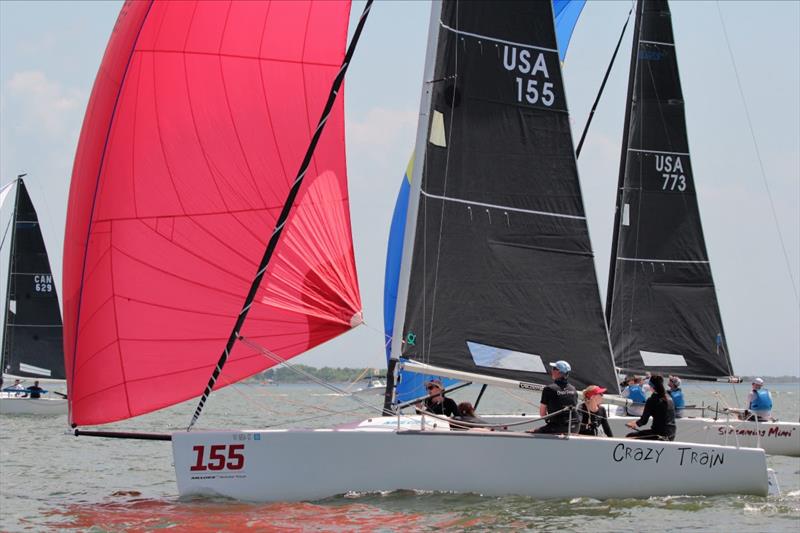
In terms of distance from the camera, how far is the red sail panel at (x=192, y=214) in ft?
42.0

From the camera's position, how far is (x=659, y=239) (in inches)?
915

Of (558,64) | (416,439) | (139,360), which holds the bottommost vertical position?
(416,439)

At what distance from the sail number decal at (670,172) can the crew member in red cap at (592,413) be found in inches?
426

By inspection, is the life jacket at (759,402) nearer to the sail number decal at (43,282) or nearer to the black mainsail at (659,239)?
the black mainsail at (659,239)

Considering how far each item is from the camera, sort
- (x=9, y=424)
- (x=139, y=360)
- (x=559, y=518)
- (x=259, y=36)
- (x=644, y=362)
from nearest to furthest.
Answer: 1. (x=559, y=518)
2. (x=139, y=360)
3. (x=259, y=36)
4. (x=644, y=362)
5. (x=9, y=424)

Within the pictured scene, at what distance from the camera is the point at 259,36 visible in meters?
13.6

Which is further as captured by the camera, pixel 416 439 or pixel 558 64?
pixel 558 64

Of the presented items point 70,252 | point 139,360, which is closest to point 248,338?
point 139,360

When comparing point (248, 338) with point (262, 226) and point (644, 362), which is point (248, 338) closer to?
point (262, 226)

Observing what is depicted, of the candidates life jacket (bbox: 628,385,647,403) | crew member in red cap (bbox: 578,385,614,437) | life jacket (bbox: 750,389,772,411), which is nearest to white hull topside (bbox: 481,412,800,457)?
life jacket (bbox: 750,389,772,411)

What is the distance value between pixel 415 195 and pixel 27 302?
28.0m

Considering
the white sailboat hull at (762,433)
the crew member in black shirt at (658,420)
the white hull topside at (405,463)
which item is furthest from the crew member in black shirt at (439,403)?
the white sailboat hull at (762,433)

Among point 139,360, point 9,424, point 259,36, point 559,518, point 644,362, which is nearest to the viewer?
point 559,518

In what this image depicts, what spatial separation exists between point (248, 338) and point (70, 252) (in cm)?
223
